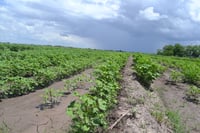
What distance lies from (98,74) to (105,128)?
11.8 ft

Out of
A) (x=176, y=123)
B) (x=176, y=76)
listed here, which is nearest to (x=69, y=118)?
(x=176, y=123)

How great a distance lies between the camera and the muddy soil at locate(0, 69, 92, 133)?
16.8 feet

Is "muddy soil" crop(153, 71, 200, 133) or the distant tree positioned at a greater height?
"muddy soil" crop(153, 71, 200, 133)

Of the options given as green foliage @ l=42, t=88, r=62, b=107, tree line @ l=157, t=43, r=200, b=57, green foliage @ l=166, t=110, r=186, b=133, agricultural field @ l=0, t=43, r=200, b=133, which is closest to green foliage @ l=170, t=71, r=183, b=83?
agricultural field @ l=0, t=43, r=200, b=133

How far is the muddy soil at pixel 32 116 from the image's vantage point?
5.12 meters

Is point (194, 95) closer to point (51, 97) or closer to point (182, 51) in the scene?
point (51, 97)

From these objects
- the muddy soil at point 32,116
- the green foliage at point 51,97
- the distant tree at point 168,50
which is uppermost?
the green foliage at point 51,97

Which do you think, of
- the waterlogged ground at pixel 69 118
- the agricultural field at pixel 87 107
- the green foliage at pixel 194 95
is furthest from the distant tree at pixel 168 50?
the waterlogged ground at pixel 69 118

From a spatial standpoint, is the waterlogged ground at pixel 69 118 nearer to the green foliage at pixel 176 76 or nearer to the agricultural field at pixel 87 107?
the agricultural field at pixel 87 107

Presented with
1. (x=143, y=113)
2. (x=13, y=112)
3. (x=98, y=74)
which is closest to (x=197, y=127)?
(x=143, y=113)

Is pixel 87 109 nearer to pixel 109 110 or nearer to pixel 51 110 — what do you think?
pixel 109 110

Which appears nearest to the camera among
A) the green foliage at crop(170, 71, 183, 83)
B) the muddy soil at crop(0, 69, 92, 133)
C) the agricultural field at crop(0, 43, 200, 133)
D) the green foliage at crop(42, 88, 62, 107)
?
the agricultural field at crop(0, 43, 200, 133)

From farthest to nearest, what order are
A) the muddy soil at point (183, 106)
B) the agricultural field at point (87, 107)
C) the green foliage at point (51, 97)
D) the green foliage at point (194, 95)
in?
the green foliage at point (194, 95) < the muddy soil at point (183, 106) < the green foliage at point (51, 97) < the agricultural field at point (87, 107)

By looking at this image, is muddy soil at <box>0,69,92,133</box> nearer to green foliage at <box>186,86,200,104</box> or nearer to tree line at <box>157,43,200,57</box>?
green foliage at <box>186,86,200,104</box>
